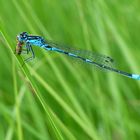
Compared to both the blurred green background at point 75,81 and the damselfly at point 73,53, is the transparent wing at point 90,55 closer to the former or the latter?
the damselfly at point 73,53

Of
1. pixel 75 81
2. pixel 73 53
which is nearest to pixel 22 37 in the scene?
pixel 73 53

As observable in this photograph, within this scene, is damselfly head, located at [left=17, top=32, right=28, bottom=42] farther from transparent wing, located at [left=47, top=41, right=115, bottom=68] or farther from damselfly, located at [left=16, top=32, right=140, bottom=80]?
transparent wing, located at [left=47, top=41, right=115, bottom=68]

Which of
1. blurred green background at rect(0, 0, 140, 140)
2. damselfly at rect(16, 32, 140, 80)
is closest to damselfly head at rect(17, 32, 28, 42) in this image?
damselfly at rect(16, 32, 140, 80)

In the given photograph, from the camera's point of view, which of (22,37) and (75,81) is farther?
(75,81)

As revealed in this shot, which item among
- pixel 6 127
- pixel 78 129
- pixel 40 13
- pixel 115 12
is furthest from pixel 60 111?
pixel 40 13

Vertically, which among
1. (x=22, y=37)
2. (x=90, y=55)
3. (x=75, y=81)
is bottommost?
(x=22, y=37)

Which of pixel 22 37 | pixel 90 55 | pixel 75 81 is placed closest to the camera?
pixel 22 37

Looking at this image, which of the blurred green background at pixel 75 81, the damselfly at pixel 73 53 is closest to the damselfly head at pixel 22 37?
the damselfly at pixel 73 53

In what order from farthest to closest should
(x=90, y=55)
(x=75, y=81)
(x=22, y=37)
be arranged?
(x=75, y=81), (x=90, y=55), (x=22, y=37)

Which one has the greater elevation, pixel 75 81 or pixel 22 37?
pixel 75 81

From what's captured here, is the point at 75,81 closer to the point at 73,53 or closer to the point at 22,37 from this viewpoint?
the point at 73,53
